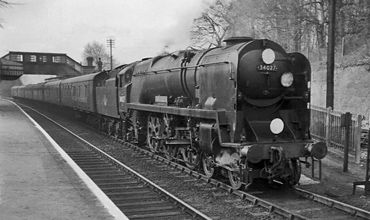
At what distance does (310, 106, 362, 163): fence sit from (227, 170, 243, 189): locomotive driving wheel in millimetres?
4877

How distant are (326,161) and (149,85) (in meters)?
5.70

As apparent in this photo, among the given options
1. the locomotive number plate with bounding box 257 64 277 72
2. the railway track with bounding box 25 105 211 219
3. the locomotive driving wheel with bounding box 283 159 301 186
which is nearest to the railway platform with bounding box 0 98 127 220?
the railway track with bounding box 25 105 211 219

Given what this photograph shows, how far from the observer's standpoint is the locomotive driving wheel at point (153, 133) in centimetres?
1138

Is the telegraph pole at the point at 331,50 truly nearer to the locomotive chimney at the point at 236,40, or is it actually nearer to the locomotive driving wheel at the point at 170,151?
the locomotive chimney at the point at 236,40

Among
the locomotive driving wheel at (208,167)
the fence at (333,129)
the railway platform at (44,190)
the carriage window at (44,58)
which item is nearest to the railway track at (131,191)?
the railway platform at (44,190)

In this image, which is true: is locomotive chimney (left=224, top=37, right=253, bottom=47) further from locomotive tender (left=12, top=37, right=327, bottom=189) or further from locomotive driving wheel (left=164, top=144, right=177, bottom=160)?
locomotive driving wheel (left=164, top=144, right=177, bottom=160)

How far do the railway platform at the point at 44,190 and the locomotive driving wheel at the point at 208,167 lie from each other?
8.34 ft

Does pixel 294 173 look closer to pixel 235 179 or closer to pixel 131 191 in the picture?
pixel 235 179

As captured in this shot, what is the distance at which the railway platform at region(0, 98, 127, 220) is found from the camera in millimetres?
5988

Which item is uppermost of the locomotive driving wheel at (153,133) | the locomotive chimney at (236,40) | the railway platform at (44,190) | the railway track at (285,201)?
the locomotive chimney at (236,40)

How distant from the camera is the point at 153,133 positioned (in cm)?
1188

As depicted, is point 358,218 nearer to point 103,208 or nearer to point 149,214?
point 149,214

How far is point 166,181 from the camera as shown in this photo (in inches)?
345

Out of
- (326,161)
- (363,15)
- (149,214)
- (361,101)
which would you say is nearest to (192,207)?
(149,214)
